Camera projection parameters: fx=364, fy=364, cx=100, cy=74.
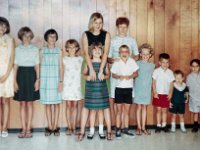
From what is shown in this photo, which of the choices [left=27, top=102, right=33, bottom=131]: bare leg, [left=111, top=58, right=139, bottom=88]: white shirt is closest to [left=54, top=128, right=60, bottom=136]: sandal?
[left=27, top=102, right=33, bottom=131]: bare leg

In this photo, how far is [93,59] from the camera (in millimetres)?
4594

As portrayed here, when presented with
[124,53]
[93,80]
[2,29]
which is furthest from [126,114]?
[2,29]

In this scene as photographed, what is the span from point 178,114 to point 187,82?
48 centimetres

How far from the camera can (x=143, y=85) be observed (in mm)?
4852

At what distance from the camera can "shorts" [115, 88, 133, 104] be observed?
464 cm

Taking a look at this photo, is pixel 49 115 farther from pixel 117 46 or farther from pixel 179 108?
pixel 179 108

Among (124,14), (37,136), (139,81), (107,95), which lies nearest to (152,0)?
(124,14)

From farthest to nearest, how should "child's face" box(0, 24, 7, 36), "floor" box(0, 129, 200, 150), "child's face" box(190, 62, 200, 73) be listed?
"child's face" box(190, 62, 200, 73), "child's face" box(0, 24, 7, 36), "floor" box(0, 129, 200, 150)

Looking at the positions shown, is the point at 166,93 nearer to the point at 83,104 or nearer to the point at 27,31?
the point at 83,104

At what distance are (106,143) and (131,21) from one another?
181cm

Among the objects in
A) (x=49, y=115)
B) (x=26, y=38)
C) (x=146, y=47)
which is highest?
(x=26, y=38)

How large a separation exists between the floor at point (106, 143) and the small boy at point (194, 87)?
15.3 inches

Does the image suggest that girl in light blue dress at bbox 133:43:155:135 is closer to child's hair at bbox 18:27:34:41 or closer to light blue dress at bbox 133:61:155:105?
light blue dress at bbox 133:61:155:105

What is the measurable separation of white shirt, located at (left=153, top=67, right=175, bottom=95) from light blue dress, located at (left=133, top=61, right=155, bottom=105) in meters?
0.13
